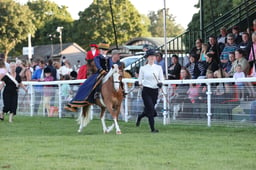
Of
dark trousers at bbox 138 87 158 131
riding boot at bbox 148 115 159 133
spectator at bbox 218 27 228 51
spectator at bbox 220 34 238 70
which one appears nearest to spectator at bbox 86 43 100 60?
dark trousers at bbox 138 87 158 131

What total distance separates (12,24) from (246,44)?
213 feet

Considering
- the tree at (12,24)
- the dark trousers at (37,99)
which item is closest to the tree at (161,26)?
the tree at (12,24)

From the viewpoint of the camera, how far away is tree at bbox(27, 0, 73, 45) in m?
101

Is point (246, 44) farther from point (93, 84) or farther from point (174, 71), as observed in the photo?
point (93, 84)

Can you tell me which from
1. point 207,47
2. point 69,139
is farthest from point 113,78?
point 207,47

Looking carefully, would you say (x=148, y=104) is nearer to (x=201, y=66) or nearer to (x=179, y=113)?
(x=179, y=113)

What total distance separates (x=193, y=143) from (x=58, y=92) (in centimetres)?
1073

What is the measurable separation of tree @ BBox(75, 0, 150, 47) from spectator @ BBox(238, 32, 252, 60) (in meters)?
62.9

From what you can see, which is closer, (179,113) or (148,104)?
(148,104)

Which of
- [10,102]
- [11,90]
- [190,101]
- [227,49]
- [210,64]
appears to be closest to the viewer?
[190,101]

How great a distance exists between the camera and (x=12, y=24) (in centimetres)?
8081

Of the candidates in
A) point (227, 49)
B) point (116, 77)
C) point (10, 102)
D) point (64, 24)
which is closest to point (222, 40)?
point (227, 49)

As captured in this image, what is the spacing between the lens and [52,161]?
34.5 ft

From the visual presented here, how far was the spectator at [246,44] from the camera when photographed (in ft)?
59.9
